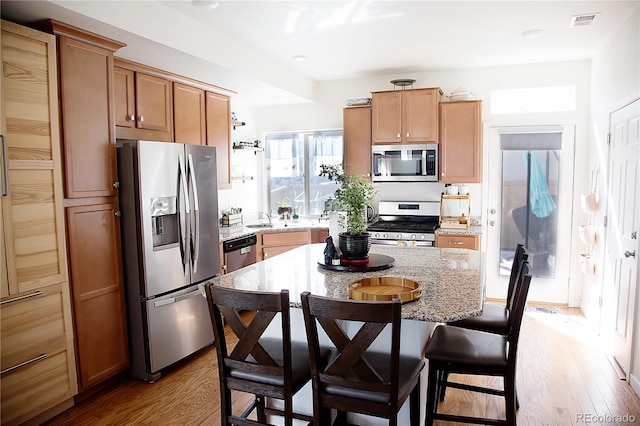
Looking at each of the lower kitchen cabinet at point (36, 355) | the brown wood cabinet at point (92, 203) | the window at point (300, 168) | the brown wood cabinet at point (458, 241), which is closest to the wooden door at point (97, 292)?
the brown wood cabinet at point (92, 203)

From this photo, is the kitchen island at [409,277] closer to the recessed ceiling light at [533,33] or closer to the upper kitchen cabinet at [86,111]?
the upper kitchen cabinet at [86,111]

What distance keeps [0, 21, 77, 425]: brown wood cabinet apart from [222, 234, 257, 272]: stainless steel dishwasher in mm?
1637

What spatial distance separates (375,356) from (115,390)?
2.07 m

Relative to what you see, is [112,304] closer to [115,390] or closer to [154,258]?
[154,258]

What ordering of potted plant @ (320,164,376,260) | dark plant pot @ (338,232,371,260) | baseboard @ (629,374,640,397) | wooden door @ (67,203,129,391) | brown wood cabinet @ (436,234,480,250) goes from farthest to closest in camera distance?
brown wood cabinet @ (436,234,480,250) → baseboard @ (629,374,640,397) → wooden door @ (67,203,129,391) → dark plant pot @ (338,232,371,260) → potted plant @ (320,164,376,260)

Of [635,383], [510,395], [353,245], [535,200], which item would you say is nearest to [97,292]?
[353,245]

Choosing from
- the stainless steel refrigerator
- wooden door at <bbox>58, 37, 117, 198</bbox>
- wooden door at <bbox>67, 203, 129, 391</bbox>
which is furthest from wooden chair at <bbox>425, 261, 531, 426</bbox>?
wooden door at <bbox>58, 37, 117, 198</bbox>

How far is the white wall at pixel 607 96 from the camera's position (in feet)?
10.4

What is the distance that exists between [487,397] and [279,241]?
2.67 meters

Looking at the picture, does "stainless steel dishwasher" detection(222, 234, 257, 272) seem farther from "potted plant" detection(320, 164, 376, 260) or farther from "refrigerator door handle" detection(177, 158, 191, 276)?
"potted plant" detection(320, 164, 376, 260)

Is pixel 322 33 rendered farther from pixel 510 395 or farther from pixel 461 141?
pixel 510 395

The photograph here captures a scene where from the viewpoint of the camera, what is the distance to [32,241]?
248 cm

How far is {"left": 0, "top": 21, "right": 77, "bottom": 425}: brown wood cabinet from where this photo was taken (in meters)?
2.36

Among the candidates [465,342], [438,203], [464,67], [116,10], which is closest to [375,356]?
[465,342]
